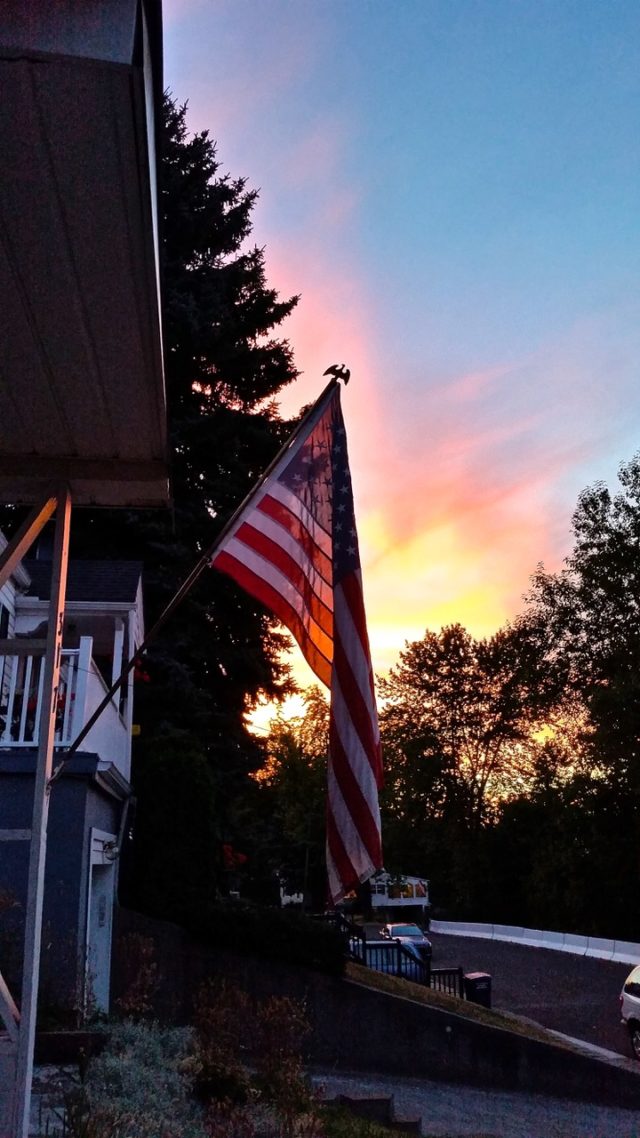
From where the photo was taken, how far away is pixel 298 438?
22.4ft

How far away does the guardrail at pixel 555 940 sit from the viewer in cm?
3191

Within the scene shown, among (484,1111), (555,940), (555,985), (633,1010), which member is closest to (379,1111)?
(484,1111)

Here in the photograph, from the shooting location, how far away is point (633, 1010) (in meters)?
16.9

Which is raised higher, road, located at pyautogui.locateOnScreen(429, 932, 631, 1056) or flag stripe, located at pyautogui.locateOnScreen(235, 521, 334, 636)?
flag stripe, located at pyautogui.locateOnScreen(235, 521, 334, 636)

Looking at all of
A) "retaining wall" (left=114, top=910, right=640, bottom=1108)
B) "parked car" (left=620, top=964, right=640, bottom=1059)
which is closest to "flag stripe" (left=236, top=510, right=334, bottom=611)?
"retaining wall" (left=114, top=910, right=640, bottom=1108)

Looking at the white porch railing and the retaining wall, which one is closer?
the white porch railing

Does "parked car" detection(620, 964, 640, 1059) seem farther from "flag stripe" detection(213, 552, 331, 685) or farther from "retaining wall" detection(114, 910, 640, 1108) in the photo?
"flag stripe" detection(213, 552, 331, 685)

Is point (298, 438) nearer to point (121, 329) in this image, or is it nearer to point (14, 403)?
point (14, 403)

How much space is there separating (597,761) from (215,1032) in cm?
3585

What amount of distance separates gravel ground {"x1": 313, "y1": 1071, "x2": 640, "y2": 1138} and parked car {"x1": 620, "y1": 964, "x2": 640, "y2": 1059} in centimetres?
354

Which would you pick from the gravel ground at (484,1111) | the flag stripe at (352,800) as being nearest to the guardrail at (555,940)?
the gravel ground at (484,1111)

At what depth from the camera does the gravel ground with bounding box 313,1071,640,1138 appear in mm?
11117

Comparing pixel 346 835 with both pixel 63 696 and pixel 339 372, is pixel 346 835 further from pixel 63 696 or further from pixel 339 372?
pixel 63 696

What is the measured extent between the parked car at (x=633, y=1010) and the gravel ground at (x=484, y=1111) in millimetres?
3537
